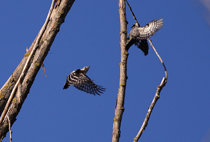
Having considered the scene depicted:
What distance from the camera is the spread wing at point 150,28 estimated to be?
15.6ft

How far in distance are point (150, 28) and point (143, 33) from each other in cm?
17

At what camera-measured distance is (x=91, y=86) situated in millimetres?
5020

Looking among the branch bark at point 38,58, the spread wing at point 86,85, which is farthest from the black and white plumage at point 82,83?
the branch bark at point 38,58

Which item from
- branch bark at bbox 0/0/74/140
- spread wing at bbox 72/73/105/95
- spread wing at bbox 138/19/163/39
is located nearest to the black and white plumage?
spread wing at bbox 72/73/105/95

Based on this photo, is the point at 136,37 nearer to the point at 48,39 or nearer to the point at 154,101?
the point at 48,39

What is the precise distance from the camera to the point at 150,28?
16.0ft

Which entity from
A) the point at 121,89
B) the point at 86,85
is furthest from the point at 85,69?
the point at 121,89

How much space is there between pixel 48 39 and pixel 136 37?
2.25 meters

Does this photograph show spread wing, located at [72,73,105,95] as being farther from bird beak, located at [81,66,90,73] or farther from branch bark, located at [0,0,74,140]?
branch bark, located at [0,0,74,140]

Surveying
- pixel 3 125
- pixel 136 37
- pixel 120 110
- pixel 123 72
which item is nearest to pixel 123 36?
pixel 123 72

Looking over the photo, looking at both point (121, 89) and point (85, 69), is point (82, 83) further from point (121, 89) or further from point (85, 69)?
point (121, 89)

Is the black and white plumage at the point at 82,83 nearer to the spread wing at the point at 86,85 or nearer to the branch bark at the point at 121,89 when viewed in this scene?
the spread wing at the point at 86,85

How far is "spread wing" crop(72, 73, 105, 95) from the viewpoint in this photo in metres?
4.93

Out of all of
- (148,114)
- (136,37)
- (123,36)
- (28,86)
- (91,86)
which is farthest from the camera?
(91,86)
